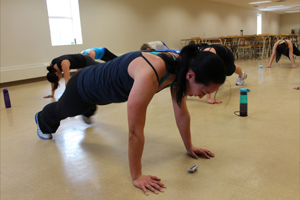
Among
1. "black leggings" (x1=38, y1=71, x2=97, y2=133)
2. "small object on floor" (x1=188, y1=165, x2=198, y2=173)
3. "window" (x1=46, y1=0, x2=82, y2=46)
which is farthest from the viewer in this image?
"window" (x1=46, y1=0, x2=82, y2=46)

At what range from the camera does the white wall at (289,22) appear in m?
19.1

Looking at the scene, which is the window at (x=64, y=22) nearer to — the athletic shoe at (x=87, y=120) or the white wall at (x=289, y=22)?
the athletic shoe at (x=87, y=120)

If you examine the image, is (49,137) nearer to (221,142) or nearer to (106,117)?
(106,117)

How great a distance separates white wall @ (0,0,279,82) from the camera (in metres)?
5.54

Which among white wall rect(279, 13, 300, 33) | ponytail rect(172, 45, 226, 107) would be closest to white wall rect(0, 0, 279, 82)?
ponytail rect(172, 45, 226, 107)

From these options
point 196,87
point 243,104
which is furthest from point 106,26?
point 196,87

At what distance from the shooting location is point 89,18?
694 centimetres

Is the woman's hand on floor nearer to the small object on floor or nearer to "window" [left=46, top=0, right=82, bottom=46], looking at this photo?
the small object on floor

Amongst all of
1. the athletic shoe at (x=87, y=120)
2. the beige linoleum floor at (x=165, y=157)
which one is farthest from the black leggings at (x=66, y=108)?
the athletic shoe at (x=87, y=120)

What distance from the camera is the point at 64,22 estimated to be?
672 cm

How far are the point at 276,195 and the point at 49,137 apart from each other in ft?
5.56

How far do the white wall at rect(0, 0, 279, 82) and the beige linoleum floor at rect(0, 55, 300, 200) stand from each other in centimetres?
356

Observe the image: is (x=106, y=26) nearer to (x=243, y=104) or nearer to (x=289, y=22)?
(x=243, y=104)

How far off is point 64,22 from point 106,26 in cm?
124
